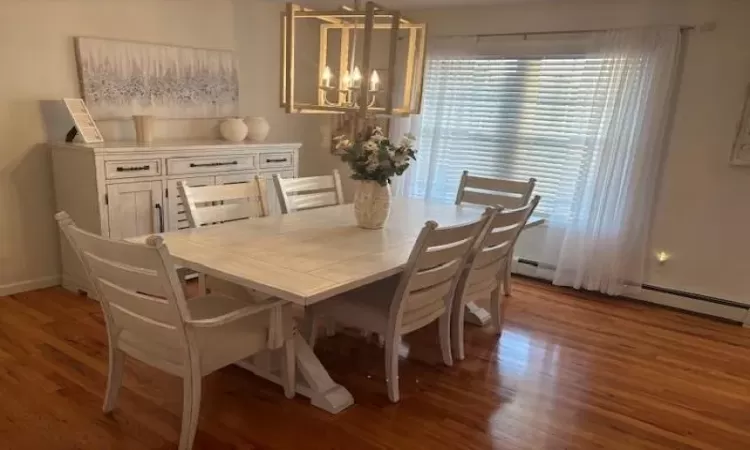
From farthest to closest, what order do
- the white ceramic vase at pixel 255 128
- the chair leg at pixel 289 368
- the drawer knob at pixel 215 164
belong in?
the white ceramic vase at pixel 255 128
the drawer knob at pixel 215 164
the chair leg at pixel 289 368

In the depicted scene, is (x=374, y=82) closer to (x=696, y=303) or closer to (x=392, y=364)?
(x=392, y=364)

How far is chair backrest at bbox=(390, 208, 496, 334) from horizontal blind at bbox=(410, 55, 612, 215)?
2.02m

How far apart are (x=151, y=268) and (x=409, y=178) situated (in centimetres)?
344

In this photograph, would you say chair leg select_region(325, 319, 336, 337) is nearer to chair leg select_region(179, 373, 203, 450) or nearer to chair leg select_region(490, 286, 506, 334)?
chair leg select_region(490, 286, 506, 334)

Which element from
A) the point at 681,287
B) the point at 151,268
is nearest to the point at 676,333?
the point at 681,287

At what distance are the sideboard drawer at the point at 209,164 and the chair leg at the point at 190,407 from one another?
84.6 inches

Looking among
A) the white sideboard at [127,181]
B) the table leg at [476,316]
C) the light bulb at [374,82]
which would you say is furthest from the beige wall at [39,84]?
the table leg at [476,316]

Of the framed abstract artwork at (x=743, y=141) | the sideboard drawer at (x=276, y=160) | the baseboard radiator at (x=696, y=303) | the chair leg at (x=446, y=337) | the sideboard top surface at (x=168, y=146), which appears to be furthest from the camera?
the sideboard drawer at (x=276, y=160)

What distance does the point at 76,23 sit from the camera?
3658 mm

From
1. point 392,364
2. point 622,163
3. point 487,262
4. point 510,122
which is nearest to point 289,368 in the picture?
point 392,364

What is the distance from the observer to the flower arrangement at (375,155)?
2633 millimetres

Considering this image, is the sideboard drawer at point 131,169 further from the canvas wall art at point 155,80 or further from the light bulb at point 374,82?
the light bulb at point 374,82

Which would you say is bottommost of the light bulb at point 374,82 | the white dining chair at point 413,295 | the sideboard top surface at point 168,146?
the white dining chair at point 413,295

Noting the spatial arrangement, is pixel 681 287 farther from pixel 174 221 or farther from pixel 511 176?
pixel 174 221
